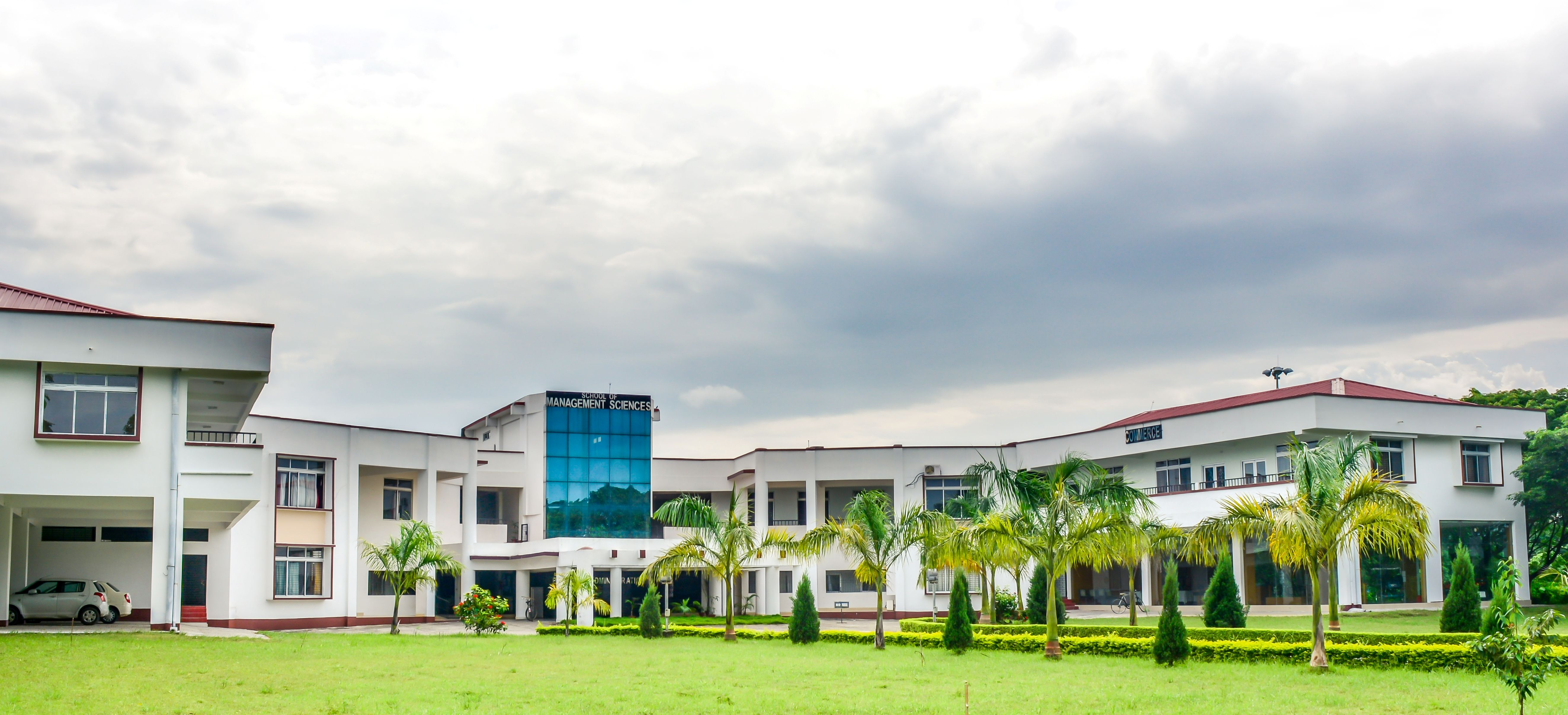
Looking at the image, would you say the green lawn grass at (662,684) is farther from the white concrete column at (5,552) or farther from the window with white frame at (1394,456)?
the window with white frame at (1394,456)

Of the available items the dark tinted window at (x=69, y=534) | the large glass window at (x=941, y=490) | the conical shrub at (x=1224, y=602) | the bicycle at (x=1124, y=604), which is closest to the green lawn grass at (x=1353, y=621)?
the conical shrub at (x=1224, y=602)

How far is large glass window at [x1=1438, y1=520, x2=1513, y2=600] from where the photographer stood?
38.6m

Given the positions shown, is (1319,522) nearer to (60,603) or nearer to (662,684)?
(662,684)

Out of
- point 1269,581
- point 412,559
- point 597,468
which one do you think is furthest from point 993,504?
point 597,468

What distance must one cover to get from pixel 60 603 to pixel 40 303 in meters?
8.62

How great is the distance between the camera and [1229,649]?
21.3 m

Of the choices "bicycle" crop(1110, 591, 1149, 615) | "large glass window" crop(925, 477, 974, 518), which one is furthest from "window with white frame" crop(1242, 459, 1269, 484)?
"large glass window" crop(925, 477, 974, 518)

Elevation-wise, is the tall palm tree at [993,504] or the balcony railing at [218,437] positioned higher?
the balcony railing at [218,437]

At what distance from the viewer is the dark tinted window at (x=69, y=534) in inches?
1390

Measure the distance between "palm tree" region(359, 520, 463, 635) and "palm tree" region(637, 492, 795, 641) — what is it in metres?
6.72

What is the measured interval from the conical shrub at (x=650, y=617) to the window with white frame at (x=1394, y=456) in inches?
914

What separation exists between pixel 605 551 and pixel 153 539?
19237 mm

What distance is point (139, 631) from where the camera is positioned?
2545 cm

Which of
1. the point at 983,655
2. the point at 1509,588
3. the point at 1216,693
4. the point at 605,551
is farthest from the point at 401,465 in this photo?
the point at 1509,588
